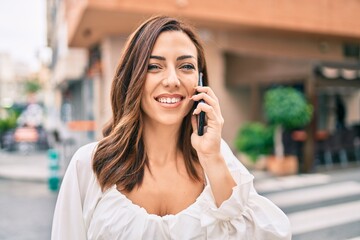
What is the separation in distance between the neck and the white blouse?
195 mm

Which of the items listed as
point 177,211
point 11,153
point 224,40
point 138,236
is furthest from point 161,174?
point 11,153

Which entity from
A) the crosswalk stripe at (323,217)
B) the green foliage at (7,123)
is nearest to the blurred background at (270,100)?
the crosswalk stripe at (323,217)

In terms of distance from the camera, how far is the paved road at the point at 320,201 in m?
5.50

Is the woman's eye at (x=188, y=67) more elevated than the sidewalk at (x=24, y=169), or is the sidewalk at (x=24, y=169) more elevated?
the woman's eye at (x=188, y=67)

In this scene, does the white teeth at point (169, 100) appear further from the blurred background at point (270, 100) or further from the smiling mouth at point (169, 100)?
the blurred background at point (270, 100)

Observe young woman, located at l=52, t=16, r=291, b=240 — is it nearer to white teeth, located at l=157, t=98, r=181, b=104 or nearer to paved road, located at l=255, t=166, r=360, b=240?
white teeth, located at l=157, t=98, r=181, b=104

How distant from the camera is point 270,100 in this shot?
964 centimetres

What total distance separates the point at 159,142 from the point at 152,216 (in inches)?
11.2

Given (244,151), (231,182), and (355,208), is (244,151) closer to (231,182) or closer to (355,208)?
(355,208)

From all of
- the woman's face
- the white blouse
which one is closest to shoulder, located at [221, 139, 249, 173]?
the white blouse

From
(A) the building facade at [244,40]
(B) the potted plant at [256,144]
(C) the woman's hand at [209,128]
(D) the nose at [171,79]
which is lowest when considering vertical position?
(B) the potted plant at [256,144]

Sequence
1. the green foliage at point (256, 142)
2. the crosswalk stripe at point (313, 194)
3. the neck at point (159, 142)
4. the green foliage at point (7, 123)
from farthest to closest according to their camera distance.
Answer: the green foliage at point (7, 123) → the green foliage at point (256, 142) → the crosswalk stripe at point (313, 194) → the neck at point (159, 142)

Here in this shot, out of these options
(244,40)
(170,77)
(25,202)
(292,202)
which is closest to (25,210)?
(25,202)

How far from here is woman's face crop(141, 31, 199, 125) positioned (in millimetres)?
1396
